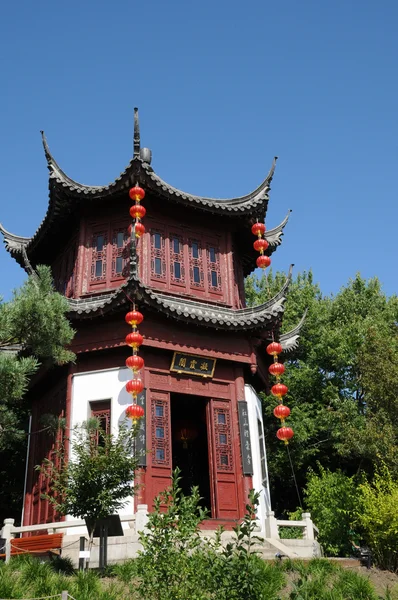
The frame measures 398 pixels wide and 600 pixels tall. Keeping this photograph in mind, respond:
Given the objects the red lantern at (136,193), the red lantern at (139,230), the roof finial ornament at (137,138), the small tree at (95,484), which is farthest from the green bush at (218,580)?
the roof finial ornament at (137,138)

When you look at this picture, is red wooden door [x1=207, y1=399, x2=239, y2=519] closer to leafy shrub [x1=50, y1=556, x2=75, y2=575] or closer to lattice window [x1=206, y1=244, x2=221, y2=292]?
lattice window [x1=206, y1=244, x2=221, y2=292]

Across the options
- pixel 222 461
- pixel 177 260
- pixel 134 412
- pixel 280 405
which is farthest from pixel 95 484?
pixel 177 260

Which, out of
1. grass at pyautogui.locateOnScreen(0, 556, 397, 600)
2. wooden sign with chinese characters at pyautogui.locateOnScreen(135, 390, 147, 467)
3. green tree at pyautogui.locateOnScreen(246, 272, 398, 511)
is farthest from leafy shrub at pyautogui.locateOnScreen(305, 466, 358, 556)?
wooden sign with chinese characters at pyautogui.locateOnScreen(135, 390, 147, 467)

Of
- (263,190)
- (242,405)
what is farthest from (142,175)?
(242,405)

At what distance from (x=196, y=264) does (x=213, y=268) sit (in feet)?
1.49

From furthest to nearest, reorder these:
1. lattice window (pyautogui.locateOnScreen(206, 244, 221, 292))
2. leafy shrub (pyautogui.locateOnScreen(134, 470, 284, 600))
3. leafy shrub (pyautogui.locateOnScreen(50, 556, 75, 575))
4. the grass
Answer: lattice window (pyautogui.locateOnScreen(206, 244, 221, 292)), leafy shrub (pyautogui.locateOnScreen(50, 556, 75, 575)), the grass, leafy shrub (pyautogui.locateOnScreen(134, 470, 284, 600))

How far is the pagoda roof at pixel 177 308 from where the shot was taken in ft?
41.5

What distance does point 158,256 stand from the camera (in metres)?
14.6

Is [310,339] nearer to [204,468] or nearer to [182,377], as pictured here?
[204,468]

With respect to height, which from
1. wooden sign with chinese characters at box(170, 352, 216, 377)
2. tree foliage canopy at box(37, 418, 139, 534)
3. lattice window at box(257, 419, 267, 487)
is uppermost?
wooden sign with chinese characters at box(170, 352, 216, 377)

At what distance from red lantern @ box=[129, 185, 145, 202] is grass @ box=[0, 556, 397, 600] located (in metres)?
7.51

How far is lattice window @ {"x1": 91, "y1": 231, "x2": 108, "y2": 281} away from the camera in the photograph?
14547mm

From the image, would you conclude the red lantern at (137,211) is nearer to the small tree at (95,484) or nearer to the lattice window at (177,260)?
the lattice window at (177,260)

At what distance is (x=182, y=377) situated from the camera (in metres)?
13.6
